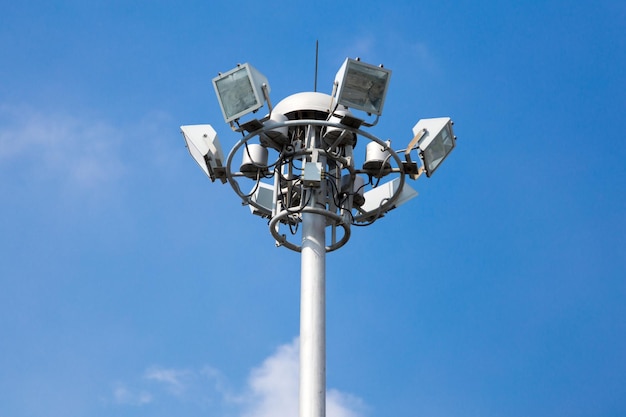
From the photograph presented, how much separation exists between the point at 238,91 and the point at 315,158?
1.91 m

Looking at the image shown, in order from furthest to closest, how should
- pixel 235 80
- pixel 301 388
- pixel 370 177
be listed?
pixel 370 177, pixel 235 80, pixel 301 388

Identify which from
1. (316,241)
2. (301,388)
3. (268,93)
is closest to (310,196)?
(316,241)

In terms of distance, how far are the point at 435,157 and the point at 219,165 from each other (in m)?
4.11

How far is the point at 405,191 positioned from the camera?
20141mm

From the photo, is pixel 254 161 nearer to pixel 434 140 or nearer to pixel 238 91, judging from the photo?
pixel 238 91

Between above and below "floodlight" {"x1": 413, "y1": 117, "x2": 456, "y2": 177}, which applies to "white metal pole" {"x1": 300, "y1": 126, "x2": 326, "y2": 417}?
below

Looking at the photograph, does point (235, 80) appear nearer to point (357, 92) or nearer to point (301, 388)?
point (357, 92)

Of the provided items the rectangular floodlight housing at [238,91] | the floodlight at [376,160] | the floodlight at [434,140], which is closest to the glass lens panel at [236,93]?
the rectangular floodlight housing at [238,91]

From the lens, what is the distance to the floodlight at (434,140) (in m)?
19.1

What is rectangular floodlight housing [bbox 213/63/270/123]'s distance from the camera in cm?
1806

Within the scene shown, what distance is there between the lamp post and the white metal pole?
2 centimetres

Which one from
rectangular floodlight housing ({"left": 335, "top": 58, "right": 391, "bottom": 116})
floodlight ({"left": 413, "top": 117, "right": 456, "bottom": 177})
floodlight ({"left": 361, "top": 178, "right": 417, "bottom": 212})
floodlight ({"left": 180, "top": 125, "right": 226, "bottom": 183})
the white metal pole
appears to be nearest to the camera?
the white metal pole

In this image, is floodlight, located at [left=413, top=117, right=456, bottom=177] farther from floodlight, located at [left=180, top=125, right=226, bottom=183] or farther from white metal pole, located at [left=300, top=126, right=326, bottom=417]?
floodlight, located at [left=180, top=125, right=226, bottom=183]

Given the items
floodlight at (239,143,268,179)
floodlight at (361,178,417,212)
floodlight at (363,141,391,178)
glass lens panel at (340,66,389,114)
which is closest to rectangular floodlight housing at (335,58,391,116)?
glass lens panel at (340,66,389,114)
